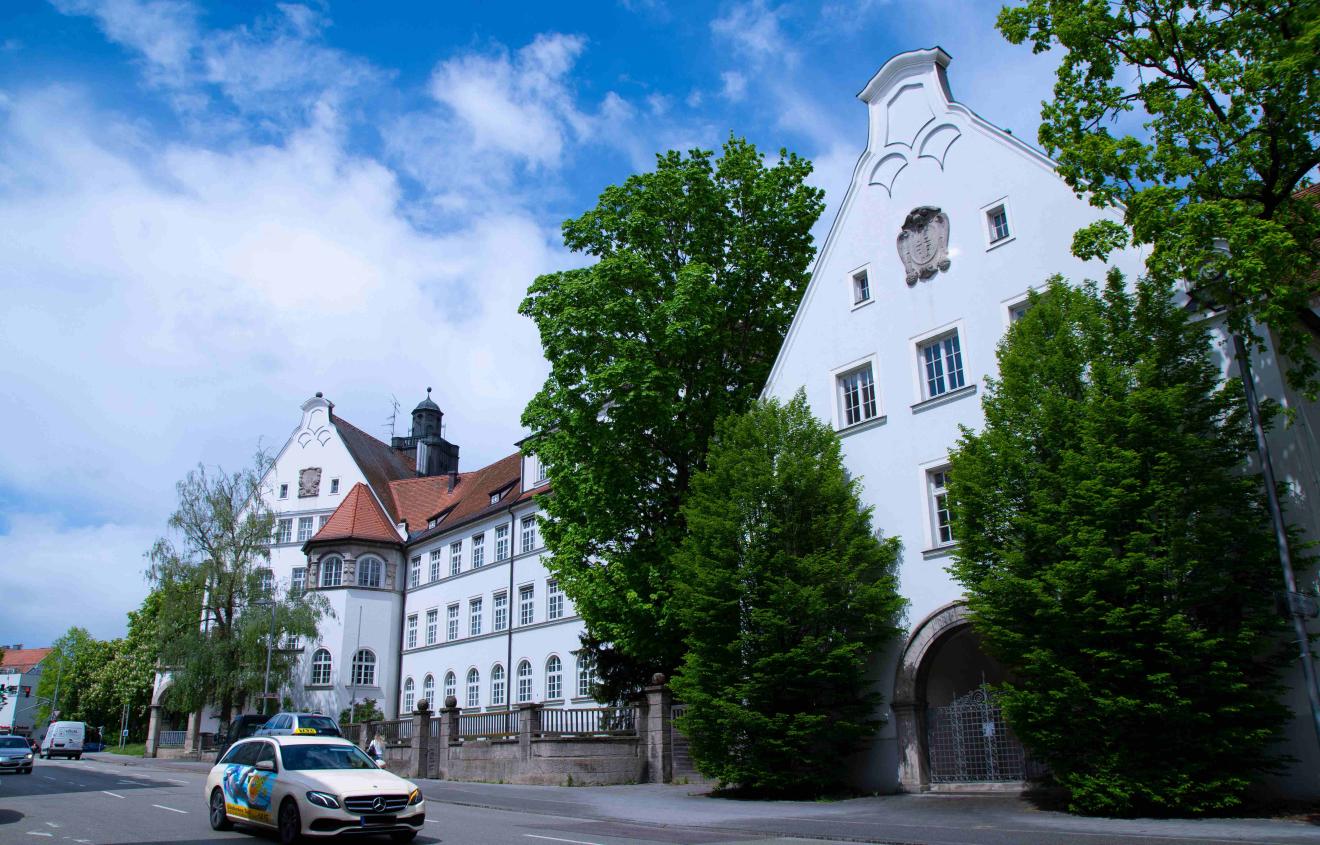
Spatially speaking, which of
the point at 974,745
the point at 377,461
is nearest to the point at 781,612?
the point at 974,745

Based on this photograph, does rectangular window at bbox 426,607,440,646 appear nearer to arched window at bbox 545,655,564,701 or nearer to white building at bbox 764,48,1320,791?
arched window at bbox 545,655,564,701

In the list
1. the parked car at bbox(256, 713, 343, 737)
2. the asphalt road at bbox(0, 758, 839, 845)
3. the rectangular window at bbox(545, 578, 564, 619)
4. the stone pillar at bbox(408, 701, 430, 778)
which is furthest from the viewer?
the rectangular window at bbox(545, 578, 564, 619)

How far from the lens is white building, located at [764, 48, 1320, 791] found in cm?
2031

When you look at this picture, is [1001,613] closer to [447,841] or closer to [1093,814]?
[1093,814]

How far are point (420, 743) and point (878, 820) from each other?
Answer: 59.4 feet

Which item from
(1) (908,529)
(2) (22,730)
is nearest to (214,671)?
(1) (908,529)

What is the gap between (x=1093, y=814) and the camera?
15336mm

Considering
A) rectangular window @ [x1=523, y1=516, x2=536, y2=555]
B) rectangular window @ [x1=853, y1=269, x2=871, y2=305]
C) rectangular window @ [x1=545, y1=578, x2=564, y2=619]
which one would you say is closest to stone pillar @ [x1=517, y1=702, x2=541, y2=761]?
rectangular window @ [x1=545, y1=578, x2=564, y2=619]

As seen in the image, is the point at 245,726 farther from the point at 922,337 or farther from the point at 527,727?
the point at 922,337

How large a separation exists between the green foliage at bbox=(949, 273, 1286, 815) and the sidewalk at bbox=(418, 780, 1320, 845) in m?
1.04

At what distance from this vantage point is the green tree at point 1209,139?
45.6 ft

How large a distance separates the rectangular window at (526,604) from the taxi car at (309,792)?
27.3 metres

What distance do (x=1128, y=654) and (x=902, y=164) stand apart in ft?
43.0

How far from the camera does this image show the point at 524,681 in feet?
135
